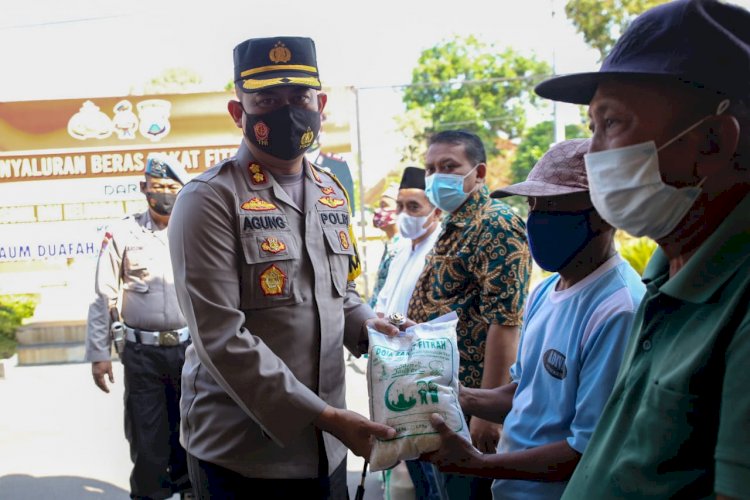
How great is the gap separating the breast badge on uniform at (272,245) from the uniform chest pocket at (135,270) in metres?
2.88

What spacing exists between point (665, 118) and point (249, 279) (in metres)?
1.38

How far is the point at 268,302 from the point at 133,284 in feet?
9.68

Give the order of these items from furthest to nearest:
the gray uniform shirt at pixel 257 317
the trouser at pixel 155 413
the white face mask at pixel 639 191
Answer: the trouser at pixel 155 413
the gray uniform shirt at pixel 257 317
the white face mask at pixel 639 191

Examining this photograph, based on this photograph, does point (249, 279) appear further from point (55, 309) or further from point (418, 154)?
point (418, 154)

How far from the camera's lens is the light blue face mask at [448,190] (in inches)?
144

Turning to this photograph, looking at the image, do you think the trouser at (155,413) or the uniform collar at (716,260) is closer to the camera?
the uniform collar at (716,260)

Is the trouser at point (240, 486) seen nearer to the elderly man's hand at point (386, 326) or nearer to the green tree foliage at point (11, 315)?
the elderly man's hand at point (386, 326)

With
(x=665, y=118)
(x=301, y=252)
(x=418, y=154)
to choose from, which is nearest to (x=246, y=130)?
(x=301, y=252)

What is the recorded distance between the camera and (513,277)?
122 inches

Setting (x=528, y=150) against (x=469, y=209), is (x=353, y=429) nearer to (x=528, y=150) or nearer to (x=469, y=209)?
(x=469, y=209)

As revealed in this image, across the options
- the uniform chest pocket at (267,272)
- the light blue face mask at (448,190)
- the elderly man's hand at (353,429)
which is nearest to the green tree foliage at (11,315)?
the light blue face mask at (448,190)

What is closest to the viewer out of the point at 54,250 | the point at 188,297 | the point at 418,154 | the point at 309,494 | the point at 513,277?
the point at 188,297

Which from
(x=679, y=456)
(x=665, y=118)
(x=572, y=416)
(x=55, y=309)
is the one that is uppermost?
(x=665, y=118)

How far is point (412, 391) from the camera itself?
2.17 metres
